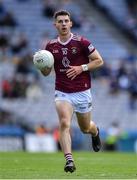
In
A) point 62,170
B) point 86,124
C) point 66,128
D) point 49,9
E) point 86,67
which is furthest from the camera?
point 49,9

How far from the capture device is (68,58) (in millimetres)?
14211

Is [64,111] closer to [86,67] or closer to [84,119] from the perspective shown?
[86,67]

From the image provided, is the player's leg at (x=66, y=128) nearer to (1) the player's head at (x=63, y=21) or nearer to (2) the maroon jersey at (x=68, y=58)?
(2) the maroon jersey at (x=68, y=58)

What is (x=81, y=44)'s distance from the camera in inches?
561

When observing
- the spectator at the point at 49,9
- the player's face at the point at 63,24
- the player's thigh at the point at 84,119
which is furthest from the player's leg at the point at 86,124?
the spectator at the point at 49,9

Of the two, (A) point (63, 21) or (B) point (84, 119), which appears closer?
(A) point (63, 21)

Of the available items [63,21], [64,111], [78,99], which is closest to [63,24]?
[63,21]

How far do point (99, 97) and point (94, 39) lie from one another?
3.69 m

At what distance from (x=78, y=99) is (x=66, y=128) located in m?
0.83

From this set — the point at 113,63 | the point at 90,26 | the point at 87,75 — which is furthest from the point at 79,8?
the point at 87,75

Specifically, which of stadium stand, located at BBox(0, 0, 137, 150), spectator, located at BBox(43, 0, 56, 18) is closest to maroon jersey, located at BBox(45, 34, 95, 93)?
stadium stand, located at BBox(0, 0, 137, 150)

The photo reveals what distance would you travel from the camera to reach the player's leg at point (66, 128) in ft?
43.6

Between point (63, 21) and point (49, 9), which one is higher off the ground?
point (49, 9)

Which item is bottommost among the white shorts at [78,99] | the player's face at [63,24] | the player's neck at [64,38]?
the white shorts at [78,99]
